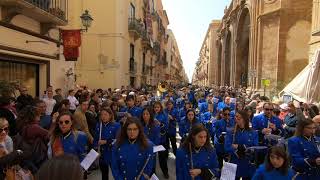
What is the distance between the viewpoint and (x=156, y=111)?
8914mm

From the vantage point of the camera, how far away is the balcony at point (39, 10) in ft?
33.8

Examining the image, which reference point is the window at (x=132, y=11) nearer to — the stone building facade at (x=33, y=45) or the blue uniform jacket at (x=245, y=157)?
the stone building facade at (x=33, y=45)

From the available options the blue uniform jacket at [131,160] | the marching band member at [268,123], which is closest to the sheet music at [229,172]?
the blue uniform jacket at [131,160]

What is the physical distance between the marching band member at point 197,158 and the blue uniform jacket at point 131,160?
1.29 feet

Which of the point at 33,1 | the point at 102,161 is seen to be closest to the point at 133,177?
the point at 102,161

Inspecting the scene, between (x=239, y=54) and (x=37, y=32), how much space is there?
31.0 m

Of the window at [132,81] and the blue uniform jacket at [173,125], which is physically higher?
the window at [132,81]

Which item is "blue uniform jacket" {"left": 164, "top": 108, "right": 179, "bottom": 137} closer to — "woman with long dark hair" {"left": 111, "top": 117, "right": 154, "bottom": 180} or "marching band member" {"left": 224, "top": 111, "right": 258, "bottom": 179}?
"marching band member" {"left": 224, "top": 111, "right": 258, "bottom": 179}

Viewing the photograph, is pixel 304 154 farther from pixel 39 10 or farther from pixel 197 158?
pixel 39 10

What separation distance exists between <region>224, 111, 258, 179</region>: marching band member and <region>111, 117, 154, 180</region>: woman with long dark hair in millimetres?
1879

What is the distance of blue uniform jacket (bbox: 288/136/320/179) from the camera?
17.8 ft

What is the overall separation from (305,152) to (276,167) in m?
1.32

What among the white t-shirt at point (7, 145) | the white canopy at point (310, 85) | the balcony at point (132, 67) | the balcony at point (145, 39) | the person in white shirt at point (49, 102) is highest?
the balcony at point (145, 39)

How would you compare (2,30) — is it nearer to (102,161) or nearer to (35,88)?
(35,88)
